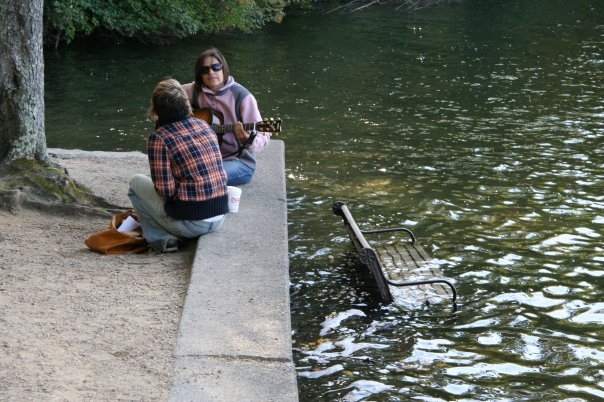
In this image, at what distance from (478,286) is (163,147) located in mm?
3074

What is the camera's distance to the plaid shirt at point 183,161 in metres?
7.93

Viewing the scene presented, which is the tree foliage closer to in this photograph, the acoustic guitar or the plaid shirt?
the acoustic guitar

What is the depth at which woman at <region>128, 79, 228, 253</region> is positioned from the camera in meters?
7.95

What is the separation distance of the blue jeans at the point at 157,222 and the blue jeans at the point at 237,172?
1.27 metres

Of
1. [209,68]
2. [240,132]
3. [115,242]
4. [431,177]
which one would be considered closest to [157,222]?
[115,242]

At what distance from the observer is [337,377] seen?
7.00m

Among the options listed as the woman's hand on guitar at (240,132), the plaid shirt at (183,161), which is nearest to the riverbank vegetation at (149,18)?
the woman's hand on guitar at (240,132)

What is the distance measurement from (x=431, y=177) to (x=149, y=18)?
14.6 m

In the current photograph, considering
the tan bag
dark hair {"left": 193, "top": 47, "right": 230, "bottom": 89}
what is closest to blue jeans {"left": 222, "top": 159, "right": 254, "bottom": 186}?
dark hair {"left": 193, "top": 47, "right": 230, "bottom": 89}

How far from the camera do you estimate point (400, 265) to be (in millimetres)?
9039

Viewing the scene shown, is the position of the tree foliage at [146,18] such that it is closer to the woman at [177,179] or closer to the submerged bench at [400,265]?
the submerged bench at [400,265]

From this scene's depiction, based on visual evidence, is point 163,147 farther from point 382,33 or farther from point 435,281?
point 382,33

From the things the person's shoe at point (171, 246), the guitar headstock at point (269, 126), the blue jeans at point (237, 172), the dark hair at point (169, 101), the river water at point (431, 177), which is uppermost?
the dark hair at point (169, 101)

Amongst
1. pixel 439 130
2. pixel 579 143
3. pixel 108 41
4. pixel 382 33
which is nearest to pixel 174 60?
pixel 108 41
